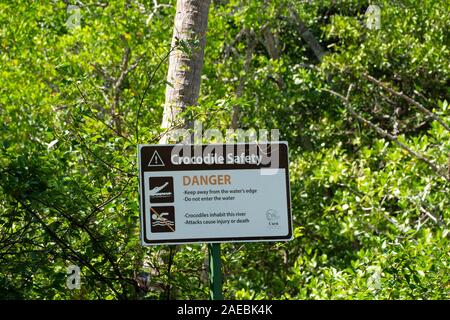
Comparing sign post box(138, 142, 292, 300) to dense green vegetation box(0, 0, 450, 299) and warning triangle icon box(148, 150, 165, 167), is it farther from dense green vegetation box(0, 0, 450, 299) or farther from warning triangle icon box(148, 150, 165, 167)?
dense green vegetation box(0, 0, 450, 299)

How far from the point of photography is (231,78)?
10.0m

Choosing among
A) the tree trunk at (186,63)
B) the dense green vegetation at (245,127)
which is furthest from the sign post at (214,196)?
the tree trunk at (186,63)

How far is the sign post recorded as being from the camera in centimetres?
349

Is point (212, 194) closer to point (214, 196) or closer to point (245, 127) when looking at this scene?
point (214, 196)

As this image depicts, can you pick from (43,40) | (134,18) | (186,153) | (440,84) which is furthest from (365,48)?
(186,153)

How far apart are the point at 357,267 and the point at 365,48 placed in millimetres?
3826

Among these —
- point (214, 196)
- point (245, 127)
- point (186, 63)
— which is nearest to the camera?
point (214, 196)

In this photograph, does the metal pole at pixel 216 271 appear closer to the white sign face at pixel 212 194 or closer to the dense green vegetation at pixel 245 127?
the white sign face at pixel 212 194

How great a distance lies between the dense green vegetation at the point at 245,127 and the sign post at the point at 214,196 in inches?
45.9

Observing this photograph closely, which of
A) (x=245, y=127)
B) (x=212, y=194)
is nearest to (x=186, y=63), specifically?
(x=212, y=194)

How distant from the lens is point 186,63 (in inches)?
233

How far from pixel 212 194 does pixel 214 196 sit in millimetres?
10

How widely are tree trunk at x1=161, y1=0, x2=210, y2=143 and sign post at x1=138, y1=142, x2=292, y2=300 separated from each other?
212 cm

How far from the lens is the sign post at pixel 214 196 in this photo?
349 cm
